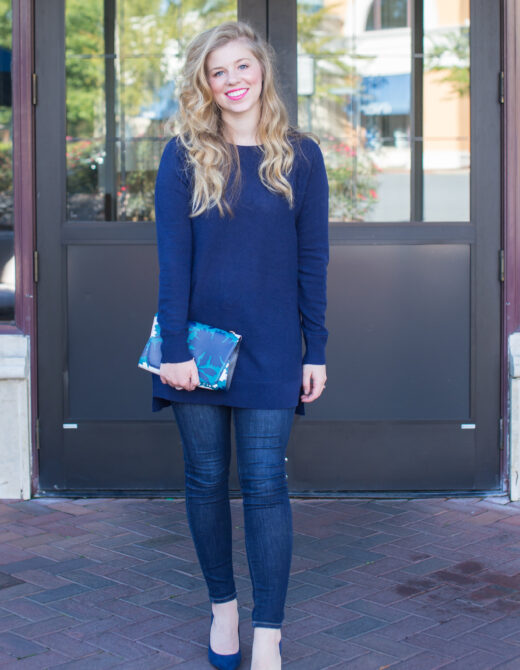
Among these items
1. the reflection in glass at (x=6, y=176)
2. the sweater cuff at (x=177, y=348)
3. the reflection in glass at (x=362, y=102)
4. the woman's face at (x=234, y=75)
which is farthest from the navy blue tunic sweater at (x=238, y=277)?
the reflection in glass at (x=6, y=176)

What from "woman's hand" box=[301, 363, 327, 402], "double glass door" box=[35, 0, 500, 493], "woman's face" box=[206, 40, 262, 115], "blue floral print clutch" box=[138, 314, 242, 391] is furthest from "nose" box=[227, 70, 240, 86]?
"double glass door" box=[35, 0, 500, 493]

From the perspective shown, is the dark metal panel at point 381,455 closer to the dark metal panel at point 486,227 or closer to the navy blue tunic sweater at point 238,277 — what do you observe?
the dark metal panel at point 486,227

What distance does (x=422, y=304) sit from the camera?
4305mm

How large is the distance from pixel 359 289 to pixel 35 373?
1.62 m

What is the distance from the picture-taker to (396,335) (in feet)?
14.2

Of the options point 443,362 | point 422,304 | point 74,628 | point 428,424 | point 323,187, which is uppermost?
point 323,187

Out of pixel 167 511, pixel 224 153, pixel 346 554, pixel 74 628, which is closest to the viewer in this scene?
pixel 224 153

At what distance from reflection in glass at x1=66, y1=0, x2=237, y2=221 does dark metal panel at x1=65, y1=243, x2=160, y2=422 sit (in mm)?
228

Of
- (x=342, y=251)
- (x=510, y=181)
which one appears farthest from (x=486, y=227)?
(x=342, y=251)

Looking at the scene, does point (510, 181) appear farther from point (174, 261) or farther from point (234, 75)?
point (174, 261)

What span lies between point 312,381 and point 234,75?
886 mm

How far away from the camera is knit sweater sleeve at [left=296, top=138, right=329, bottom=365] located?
2.52 m

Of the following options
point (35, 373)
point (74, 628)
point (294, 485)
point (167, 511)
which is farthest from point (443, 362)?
point (74, 628)

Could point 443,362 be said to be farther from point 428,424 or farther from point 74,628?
point 74,628
